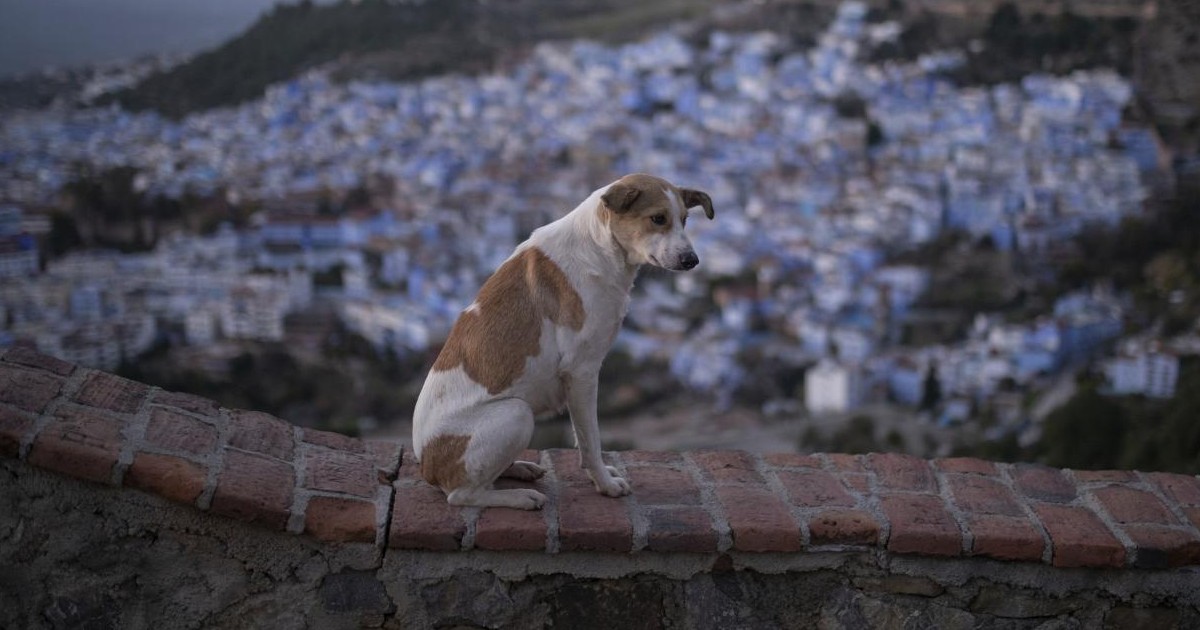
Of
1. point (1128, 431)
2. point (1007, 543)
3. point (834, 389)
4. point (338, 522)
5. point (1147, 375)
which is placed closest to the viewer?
point (338, 522)

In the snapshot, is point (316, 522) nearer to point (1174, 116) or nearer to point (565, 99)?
point (1174, 116)

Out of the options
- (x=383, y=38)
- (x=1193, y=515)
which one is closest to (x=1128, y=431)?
(x=1193, y=515)

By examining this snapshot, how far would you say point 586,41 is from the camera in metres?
46.9

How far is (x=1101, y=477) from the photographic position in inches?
91.0

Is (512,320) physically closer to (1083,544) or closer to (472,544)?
(472,544)

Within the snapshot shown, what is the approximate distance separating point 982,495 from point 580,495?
0.81 m

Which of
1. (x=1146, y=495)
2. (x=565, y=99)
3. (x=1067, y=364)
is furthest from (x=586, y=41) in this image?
(x=1146, y=495)

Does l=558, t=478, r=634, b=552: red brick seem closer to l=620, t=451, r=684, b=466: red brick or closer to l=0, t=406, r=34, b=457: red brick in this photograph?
l=620, t=451, r=684, b=466: red brick

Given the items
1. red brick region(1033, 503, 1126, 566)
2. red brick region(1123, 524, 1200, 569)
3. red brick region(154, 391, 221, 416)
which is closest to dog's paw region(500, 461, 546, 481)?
red brick region(154, 391, 221, 416)

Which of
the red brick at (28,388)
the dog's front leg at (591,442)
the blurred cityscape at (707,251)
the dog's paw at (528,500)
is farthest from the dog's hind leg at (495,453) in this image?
the blurred cityscape at (707,251)

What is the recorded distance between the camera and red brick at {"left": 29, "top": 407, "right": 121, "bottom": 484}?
1.72m

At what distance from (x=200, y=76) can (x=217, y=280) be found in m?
11.3

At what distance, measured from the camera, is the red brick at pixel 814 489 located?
2.08 metres

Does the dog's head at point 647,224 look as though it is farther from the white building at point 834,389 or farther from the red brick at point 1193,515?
the white building at point 834,389
